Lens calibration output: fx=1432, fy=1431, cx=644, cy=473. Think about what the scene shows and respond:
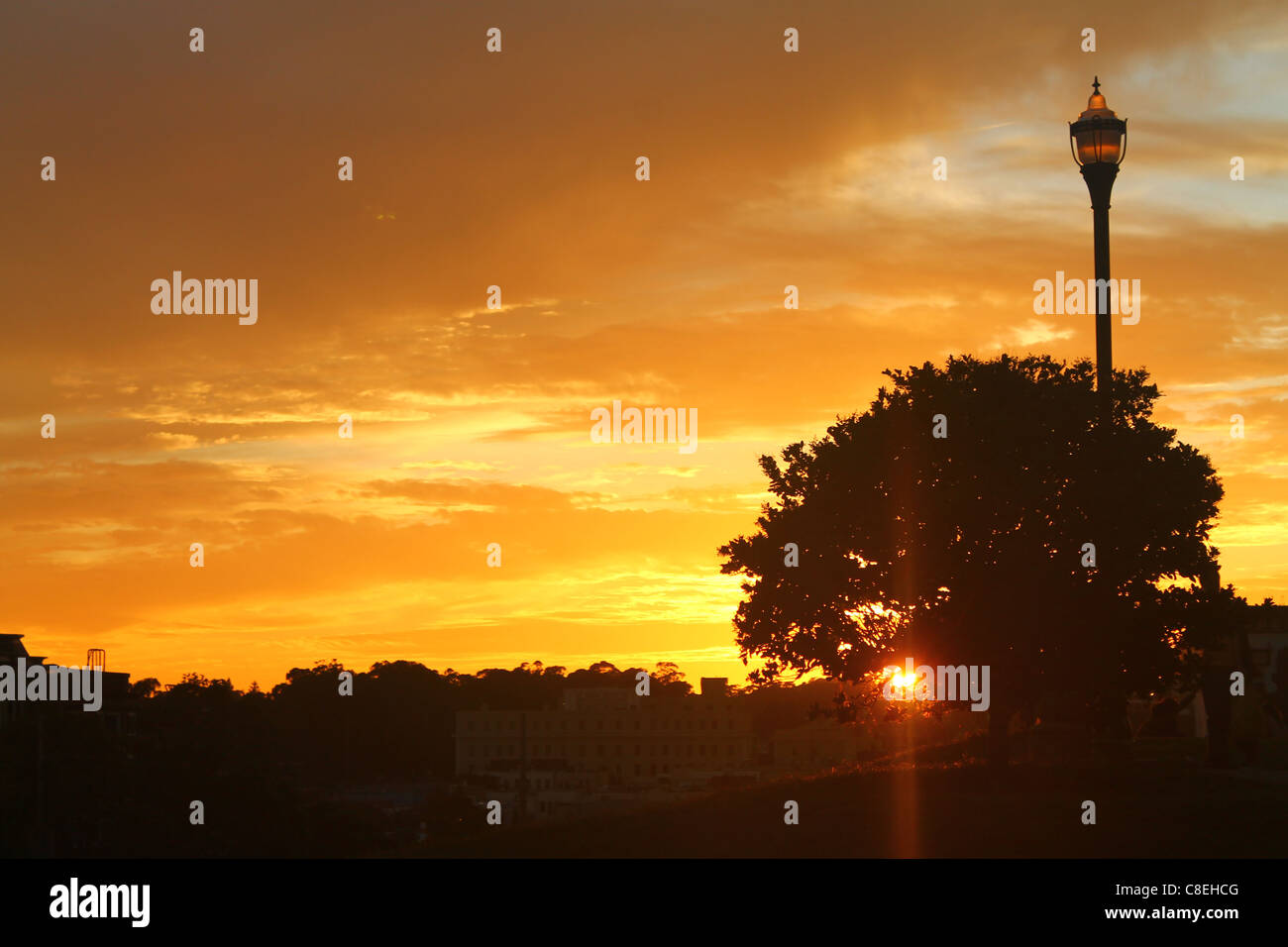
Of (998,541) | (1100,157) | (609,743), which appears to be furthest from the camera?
(609,743)

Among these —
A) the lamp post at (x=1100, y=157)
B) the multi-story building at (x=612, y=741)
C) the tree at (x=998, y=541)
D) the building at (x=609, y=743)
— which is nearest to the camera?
the tree at (x=998, y=541)

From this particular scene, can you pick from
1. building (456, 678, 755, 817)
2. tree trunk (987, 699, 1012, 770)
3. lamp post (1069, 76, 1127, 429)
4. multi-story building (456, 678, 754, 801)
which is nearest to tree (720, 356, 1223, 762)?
tree trunk (987, 699, 1012, 770)

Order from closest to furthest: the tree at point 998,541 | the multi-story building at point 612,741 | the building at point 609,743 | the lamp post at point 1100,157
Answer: the tree at point 998,541, the lamp post at point 1100,157, the building at point 609,743, the multi-story building at point 612,741

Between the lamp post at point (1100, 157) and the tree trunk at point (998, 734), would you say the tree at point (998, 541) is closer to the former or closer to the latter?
the tree trunk at point (998, 734)


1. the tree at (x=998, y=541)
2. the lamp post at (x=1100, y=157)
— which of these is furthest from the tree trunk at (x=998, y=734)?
the lamp post at (x=1100, y=157)

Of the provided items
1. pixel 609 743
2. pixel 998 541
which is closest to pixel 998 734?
pixel 998 541

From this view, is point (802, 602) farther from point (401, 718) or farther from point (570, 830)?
point (401, 718)

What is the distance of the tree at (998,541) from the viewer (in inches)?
1347

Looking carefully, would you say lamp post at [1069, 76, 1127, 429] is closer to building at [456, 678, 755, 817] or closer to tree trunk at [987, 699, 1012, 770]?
tree trunk at [987, 699, 1012, 770]

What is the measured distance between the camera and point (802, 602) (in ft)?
118

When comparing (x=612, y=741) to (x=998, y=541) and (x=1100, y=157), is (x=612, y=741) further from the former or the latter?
(x=998, y=541)

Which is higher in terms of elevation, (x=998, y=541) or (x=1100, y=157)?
(x=1100, y=157)

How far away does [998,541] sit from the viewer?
3447 centimetres
